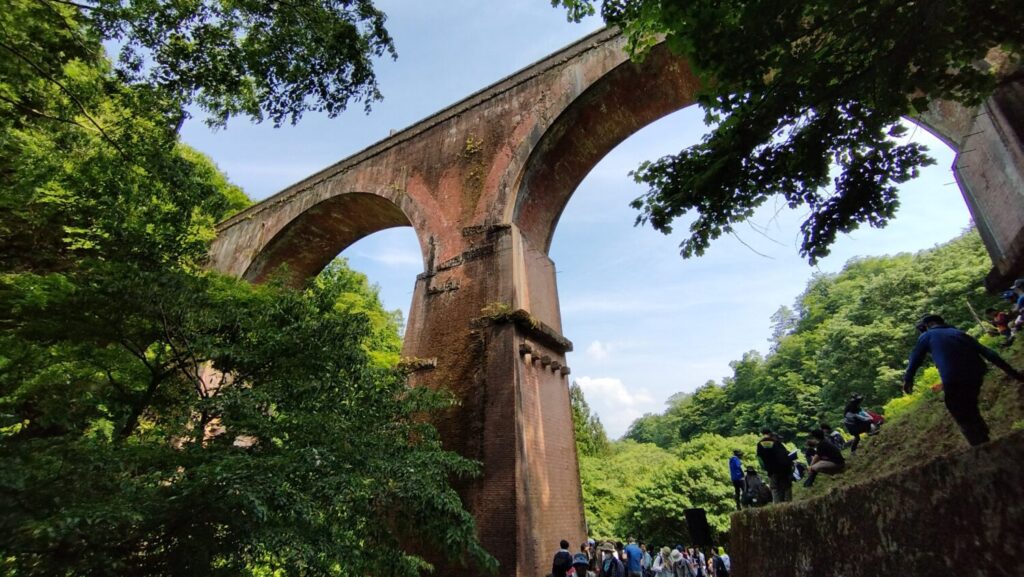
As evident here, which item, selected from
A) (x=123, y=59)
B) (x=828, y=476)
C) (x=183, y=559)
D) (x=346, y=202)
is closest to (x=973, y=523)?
(x=183, y=559)

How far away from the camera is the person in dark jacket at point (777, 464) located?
4602 millimetres

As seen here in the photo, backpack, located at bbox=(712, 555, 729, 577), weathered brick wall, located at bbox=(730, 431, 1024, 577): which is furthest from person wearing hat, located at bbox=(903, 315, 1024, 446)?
backpack, located at bbox=(712, 555, 729, 577)

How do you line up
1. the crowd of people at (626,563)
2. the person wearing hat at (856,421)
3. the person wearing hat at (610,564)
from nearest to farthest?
the crowd of people at (626,563) < the person wearing hat at (856,421) < the person wearing hat at (610,564)

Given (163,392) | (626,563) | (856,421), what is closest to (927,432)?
(856,421)

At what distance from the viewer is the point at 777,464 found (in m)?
4.65

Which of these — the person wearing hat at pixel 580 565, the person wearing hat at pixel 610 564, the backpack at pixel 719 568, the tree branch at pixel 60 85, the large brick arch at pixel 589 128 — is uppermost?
the large brick arch at pixel 589 128

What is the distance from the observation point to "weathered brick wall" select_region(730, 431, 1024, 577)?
135 centimetres

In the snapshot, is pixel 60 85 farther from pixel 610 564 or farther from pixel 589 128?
pixel 610 564

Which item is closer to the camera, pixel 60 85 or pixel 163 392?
pixel 60 85

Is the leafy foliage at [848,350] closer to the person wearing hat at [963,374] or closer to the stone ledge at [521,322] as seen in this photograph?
the stone ledge at [521,322]

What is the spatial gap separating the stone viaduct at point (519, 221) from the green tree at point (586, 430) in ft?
59.4

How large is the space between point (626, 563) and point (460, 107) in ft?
27.8

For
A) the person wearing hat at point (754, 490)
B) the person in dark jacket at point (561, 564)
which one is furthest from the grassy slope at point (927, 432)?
the person in dark jacket at point (561, 564)

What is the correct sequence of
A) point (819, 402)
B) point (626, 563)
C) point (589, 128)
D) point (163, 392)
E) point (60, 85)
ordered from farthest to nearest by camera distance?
point (819, 402) → point (589, 128) → point (626, 563) → point (163, 392) → point (60, 85)
